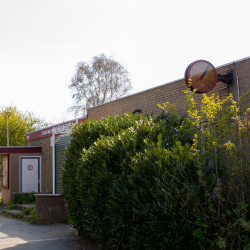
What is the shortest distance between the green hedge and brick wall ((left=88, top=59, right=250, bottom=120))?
4.73 ft

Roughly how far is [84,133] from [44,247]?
289 centimetres

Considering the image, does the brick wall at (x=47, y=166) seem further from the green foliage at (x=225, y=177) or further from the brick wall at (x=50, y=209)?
the green foliage at (x=225, y=177)

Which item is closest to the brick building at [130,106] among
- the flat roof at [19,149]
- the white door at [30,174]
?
the flat roof at [19,149]

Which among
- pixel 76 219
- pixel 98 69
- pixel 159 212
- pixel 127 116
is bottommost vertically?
pixel 76 219

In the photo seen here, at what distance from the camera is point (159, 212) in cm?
517

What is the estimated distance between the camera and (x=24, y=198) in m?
16.7

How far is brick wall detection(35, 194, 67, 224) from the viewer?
434 inches

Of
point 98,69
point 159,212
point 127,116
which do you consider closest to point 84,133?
point 127,116

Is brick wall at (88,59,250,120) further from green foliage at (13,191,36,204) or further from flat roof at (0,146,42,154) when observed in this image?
flat roof at (0,146,42,154)

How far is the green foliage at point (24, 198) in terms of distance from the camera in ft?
54.2

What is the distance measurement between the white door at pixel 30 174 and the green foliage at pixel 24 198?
1078 mm

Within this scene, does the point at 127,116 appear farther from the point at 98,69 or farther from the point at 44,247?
the point at 98,69

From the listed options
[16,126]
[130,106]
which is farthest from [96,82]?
[130,106]

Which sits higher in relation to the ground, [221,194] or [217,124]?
[217,124]
